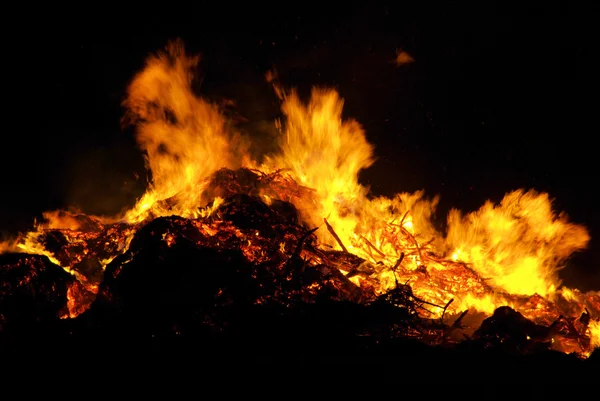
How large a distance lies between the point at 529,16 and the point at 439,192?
381 cm

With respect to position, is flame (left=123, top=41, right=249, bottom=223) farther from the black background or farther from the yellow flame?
the yellow flame

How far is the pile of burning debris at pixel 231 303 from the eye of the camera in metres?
2.72

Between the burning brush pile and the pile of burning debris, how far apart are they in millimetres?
17

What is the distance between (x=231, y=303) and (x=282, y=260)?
114cm

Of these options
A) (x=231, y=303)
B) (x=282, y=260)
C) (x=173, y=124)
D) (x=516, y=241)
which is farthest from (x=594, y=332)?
(x=173, y=124)

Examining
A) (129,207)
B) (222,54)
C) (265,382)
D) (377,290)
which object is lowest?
(265,382)

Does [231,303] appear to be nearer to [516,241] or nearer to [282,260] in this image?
[282,260]

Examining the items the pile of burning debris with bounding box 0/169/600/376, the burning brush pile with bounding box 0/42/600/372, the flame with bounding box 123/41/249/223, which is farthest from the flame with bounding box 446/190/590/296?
the flame with bounding box 123/41/249/223

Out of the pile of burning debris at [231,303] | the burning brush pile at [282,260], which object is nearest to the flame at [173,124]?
the burning brush pile at [282,260]

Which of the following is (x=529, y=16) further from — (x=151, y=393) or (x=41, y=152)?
(x=41, y=152)

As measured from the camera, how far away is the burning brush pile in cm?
294

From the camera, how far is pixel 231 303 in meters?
3.20

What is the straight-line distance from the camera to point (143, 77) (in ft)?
23.5

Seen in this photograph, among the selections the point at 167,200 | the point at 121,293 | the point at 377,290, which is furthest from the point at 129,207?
the point at 377,290
